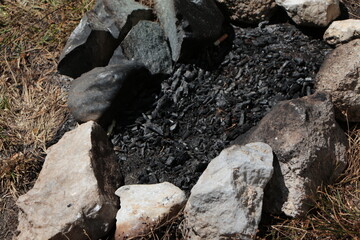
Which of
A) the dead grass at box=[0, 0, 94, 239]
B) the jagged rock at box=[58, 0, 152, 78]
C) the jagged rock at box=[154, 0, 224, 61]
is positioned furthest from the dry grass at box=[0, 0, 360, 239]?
the jagged rock at box=[154, 0, 224, 61]

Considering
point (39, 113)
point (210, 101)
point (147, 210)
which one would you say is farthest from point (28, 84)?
point (147, 210)

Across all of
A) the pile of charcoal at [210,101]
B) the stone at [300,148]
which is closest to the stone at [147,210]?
the pile of charcoal at [210,101]

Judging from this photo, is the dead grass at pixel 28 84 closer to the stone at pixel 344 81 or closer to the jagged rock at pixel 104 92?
the jagged rock at pixel 104 92

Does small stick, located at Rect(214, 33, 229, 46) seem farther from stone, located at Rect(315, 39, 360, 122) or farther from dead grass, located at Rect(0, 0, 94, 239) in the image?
dead grass, located at Rect(0, 0, 94, 239)

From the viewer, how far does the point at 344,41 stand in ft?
12.6

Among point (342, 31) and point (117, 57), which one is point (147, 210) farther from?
point (342, 31)

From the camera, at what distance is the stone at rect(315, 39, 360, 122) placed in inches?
138

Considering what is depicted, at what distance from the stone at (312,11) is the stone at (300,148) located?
74 cm

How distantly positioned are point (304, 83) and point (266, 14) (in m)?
0.71

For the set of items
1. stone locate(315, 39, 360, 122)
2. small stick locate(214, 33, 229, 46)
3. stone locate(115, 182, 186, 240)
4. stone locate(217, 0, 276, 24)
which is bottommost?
stone locate(115, 182, 186, 240)

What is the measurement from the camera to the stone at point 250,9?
4.11 meters

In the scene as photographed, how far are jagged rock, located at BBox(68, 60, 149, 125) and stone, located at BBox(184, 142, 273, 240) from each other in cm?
105

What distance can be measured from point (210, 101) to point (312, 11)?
1.00 metres

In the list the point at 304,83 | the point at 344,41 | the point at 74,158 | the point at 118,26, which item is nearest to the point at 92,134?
the point at 74,158
